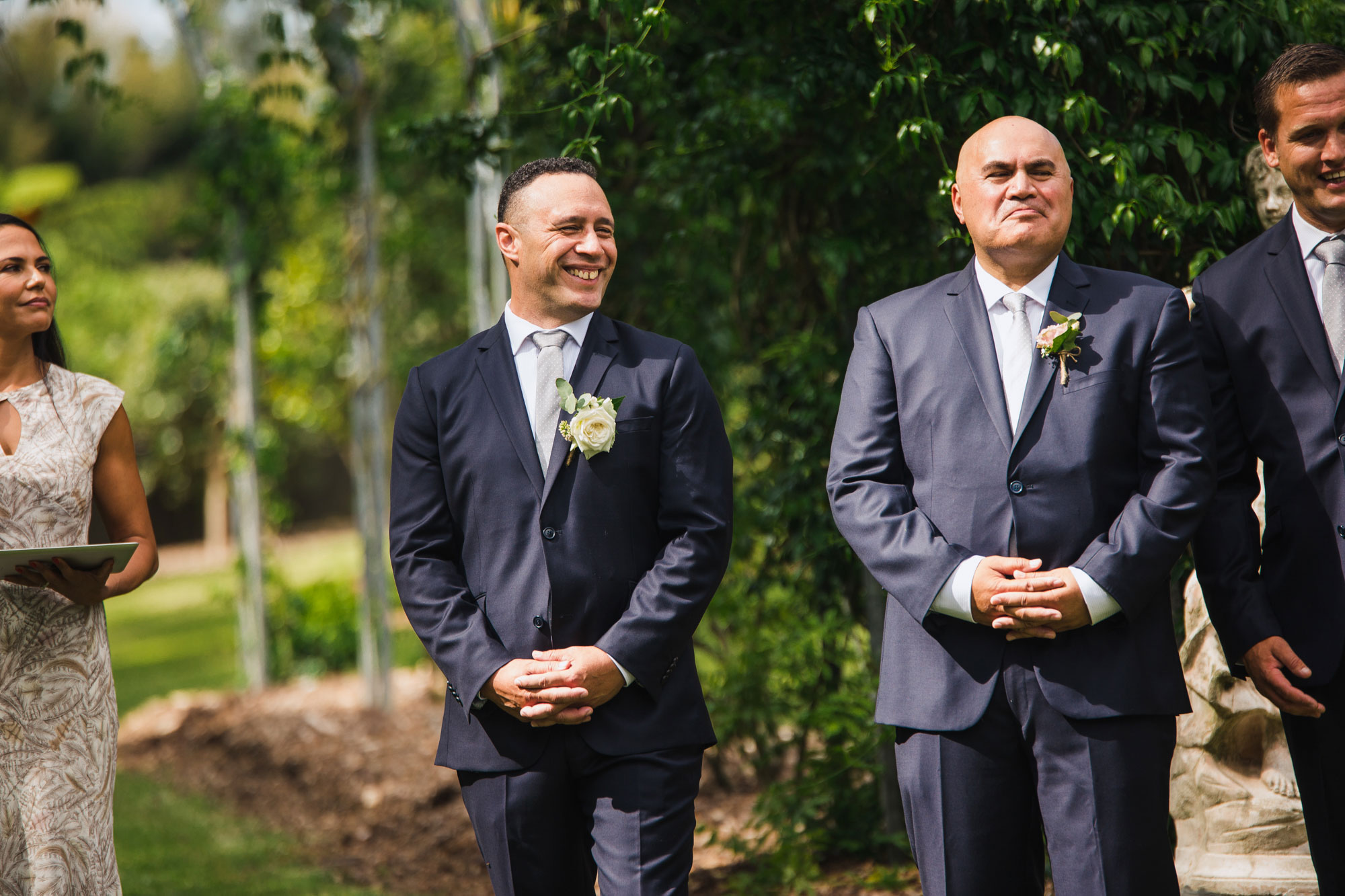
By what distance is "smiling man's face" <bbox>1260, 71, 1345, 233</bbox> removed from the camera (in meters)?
2.82

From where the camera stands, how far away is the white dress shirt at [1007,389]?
2.55m

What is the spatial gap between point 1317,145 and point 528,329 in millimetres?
1859

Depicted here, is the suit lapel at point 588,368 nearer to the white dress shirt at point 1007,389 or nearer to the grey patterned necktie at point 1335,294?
the white dress shirt at point 1007,389

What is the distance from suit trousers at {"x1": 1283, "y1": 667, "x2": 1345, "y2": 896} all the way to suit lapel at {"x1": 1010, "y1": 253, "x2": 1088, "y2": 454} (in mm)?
948

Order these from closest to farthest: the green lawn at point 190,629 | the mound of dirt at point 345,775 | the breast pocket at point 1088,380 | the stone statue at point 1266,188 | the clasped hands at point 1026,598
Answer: the clasped hands at point 1026,598
the breast pocket at point 1088,380
the stone statue at point 1266,188
the mound of dirt at point 345,775
the green lawn at point 190,629

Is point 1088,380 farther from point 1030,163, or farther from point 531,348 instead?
point 531,348

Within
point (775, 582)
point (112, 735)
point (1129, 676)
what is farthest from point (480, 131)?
point (1129, 676)

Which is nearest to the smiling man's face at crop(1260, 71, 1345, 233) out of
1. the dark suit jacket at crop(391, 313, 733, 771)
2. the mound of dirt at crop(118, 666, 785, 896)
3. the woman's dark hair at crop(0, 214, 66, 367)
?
the dark suit jacket at crop(391, 313, 733, 771)

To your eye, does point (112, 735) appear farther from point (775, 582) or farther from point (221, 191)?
point (221, 191)

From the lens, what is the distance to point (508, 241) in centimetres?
296

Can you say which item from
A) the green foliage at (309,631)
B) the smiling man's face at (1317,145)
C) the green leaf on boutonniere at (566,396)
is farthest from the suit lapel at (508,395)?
the green foliage at (309,631)

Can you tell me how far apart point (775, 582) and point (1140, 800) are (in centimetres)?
303

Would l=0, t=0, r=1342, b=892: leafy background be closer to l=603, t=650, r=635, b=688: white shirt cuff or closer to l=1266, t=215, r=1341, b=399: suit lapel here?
l=1266, t=215, r=1341, b=399: suit lapel

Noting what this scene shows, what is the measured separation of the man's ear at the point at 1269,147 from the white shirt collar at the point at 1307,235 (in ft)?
0.52
